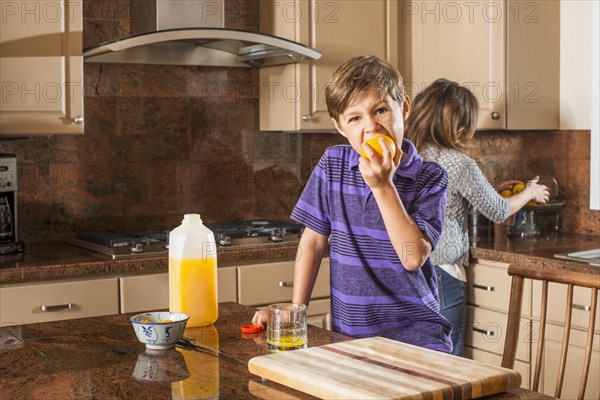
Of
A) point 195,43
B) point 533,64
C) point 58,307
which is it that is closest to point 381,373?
point 58,307

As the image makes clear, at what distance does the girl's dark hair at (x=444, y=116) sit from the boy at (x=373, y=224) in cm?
107

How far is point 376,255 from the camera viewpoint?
1828 millimetres

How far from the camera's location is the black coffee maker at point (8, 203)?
292 cm

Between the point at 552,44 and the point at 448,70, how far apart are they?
442mm

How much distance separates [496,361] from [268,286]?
872 mm

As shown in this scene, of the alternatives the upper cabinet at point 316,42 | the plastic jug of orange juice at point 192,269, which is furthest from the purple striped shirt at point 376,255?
the upper cabinet at point 316,42

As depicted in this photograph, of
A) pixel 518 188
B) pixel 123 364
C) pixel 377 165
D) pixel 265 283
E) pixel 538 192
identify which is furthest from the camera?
pixel 518 188

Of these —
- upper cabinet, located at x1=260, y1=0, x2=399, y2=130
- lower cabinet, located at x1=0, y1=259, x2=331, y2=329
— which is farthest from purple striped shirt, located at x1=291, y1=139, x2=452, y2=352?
upper cabinet, located at x1=260, y1=0, x2=399, y2=130

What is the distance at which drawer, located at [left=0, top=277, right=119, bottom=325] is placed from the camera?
269cm

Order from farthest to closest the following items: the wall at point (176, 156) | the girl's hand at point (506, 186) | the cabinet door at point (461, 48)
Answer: the girl's hand at point (506, 186) → the cabinet door at point (461, 48) → the wall at point (176, 156)

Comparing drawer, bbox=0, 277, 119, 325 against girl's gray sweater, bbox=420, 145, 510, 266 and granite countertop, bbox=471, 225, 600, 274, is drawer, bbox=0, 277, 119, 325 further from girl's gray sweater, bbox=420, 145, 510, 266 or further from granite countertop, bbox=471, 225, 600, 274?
granite countertop, bbox=471, 225, 600, 274

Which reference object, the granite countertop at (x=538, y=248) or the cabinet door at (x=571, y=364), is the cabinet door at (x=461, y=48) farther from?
the cabinet door at (x=571, y=364)

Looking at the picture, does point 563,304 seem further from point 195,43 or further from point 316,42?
point 195,43

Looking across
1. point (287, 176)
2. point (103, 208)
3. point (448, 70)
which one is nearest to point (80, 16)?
point (103, 208)
